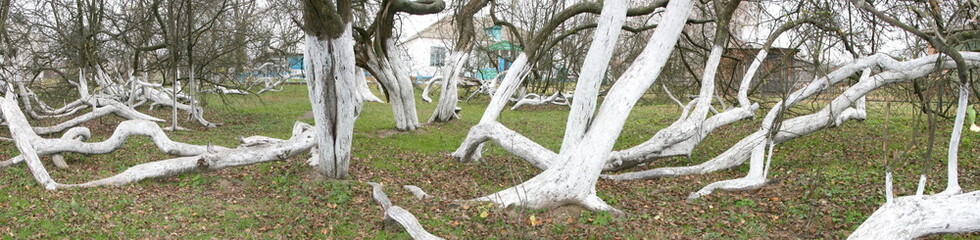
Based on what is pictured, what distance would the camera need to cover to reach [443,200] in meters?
7.20

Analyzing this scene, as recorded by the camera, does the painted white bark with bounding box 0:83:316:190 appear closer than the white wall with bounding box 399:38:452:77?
Yes

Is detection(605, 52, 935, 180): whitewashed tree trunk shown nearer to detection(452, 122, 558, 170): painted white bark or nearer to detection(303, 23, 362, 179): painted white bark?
detection(452, 122, 558, 170): painted white bark

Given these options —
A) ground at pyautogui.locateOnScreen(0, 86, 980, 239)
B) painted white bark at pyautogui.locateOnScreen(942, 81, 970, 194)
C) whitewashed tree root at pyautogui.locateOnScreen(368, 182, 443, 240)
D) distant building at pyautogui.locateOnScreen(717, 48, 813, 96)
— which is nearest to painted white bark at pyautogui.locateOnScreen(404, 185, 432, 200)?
ground at pyautogui.locateOnScreen(0, 86, 980, 239)

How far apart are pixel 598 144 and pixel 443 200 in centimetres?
157

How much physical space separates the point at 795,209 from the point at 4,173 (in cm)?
Answer: 831

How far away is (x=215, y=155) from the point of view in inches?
334

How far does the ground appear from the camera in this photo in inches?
247

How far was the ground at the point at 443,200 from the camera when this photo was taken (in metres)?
6.27

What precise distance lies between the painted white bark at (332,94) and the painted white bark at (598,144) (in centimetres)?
191

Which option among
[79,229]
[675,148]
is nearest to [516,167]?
[675,148]

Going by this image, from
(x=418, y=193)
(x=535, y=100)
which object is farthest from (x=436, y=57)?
(x=418, y=193)

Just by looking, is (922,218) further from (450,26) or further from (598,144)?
(450,26)

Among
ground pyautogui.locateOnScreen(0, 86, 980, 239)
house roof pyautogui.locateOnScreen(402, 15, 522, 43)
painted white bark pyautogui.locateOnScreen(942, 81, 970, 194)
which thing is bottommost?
ground pyautogui.locateOnScreen(0, 86, 980, 239)

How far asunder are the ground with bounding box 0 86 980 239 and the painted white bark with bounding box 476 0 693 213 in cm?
17
